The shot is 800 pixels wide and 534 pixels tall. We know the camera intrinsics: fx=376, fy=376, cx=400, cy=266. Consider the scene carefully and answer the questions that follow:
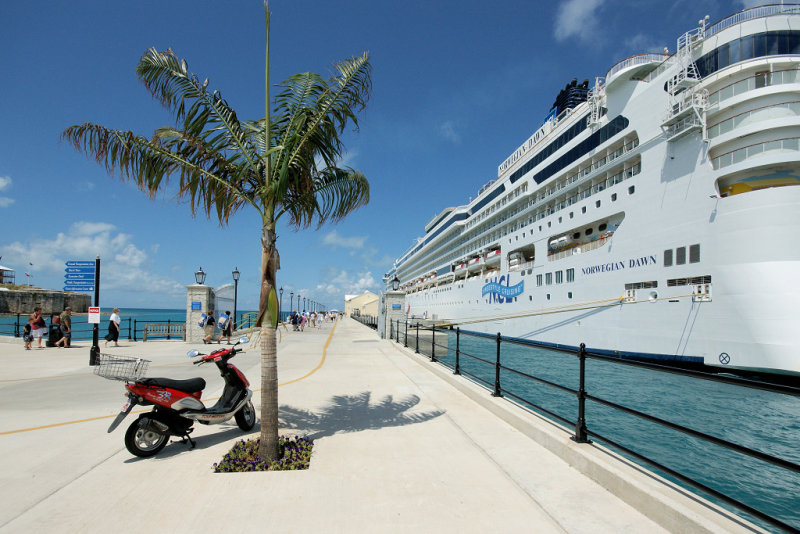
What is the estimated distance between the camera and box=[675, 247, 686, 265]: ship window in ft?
47.3

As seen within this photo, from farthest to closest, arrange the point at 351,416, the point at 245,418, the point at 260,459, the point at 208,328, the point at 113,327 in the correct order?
the point at 208,328, the point at 113,327, the point at 351,416, the point at 245,418, the point at 260,459

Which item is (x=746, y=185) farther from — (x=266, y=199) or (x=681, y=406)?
(x=266, y=199)

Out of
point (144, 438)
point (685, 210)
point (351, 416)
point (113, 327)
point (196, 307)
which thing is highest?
point (685, 210)

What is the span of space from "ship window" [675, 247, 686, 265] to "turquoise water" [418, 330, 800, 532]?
14.6ft

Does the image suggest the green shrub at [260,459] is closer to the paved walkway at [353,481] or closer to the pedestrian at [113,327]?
the paved walkway at [353,481]

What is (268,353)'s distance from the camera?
3.71 m

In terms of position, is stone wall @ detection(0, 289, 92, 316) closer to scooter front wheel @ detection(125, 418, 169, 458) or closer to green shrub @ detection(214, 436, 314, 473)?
scooter front wheel @ detection(125, 418, 169, 458)

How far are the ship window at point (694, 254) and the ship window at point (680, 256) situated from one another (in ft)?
0.80

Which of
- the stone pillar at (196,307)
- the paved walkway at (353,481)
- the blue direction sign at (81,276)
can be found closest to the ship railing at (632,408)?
the paved walkway at (353,481)

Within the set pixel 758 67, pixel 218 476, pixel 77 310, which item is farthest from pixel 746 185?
pixel 77 310

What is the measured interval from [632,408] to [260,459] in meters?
9.31

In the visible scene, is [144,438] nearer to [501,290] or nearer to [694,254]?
[694,254]

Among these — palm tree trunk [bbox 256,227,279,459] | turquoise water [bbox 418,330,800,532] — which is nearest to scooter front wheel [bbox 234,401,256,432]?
palm tree trunk [bbox 256,227,279,459]

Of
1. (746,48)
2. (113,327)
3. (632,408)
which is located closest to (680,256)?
(746,48)
